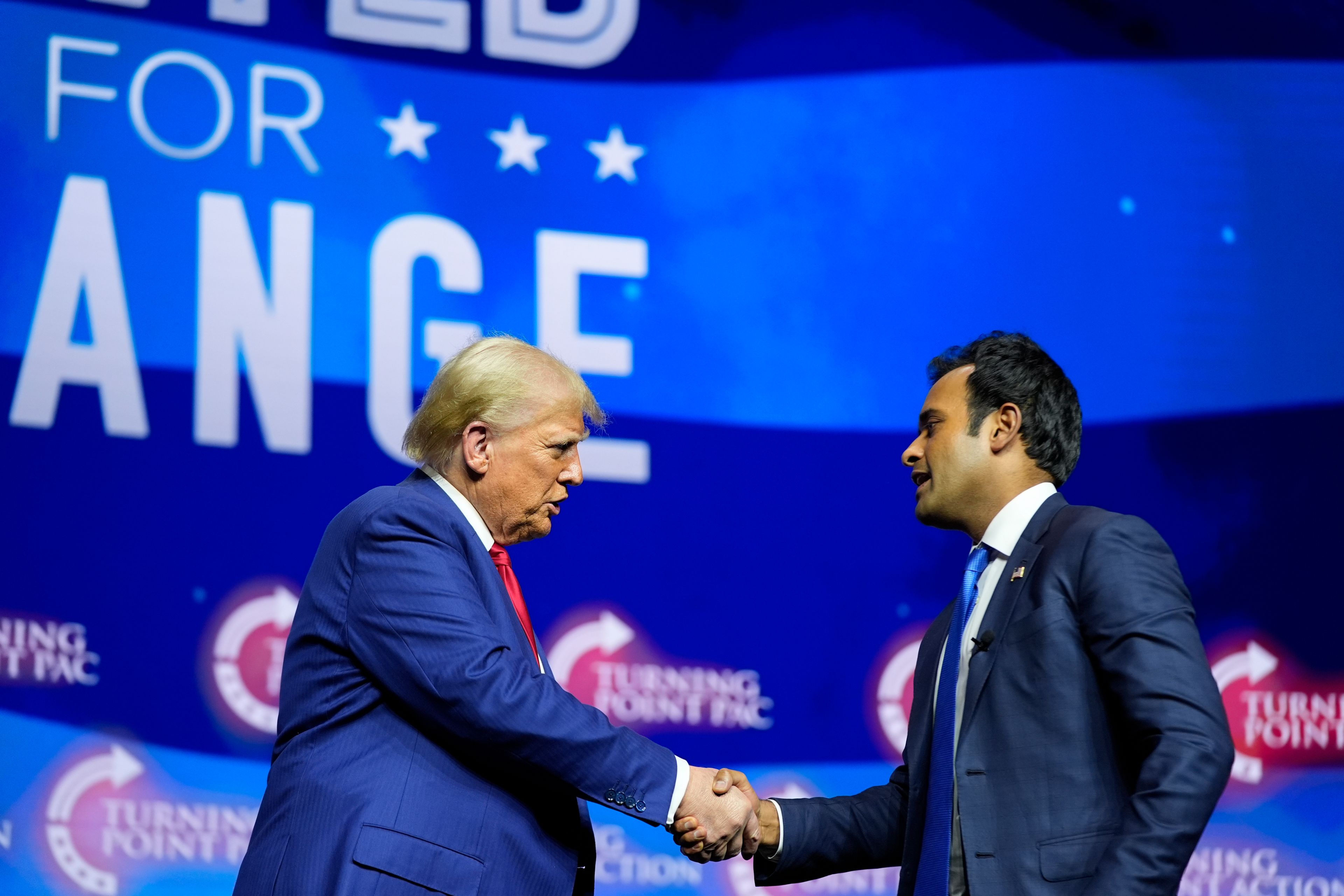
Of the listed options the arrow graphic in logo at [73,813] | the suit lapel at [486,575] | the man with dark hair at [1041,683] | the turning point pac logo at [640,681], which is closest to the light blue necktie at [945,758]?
the man with dark hair at [1041,683]

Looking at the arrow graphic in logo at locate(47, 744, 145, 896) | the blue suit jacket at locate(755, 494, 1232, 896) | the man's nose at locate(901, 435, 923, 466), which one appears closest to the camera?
the blue suit jacket at locate(755, 494, 1232, 896)

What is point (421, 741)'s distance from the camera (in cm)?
211

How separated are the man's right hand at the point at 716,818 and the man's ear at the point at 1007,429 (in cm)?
72

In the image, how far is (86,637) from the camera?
332cm

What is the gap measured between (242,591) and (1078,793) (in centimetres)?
213

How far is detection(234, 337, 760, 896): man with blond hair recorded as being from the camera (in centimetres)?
204

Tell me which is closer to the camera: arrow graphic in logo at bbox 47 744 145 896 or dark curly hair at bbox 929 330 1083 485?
dark curly hair at bbox 929 330 1083 485

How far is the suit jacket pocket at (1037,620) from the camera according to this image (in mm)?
2094

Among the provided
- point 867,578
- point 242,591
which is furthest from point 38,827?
point 867,578

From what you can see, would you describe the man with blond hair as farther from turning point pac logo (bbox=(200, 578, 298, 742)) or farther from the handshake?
turning point pac logo (bbox=(200, 578, 298, 742))

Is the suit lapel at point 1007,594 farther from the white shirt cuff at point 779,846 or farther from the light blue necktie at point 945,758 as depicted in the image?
the white shirt cuff at point 779,846

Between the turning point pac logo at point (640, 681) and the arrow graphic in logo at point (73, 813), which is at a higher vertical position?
the turning point pac logo at point (640, 681)

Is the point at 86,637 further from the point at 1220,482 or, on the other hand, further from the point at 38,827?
the point at 1220,482

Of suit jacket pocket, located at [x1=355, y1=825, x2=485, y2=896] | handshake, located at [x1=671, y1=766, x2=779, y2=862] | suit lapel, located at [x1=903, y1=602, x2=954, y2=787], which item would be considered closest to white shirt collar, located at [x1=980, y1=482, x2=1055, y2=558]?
suit lapel, located at [x1=903, y1=602, x2=954, y2=787]
